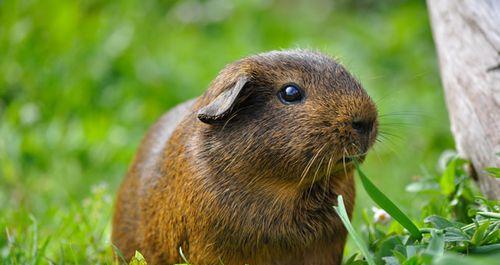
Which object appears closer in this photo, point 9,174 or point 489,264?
point 489,264

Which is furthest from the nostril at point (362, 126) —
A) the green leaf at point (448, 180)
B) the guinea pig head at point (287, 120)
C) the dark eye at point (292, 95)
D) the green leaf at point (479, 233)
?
the green leaf at point (448, 180)

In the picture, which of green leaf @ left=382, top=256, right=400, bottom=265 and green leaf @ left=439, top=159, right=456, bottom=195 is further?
green leaf @ left=439, top=159, right=456, bottom=195

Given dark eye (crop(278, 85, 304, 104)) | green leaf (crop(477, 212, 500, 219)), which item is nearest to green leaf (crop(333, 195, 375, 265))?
green leaf (crop(477, 212, 500, 219))

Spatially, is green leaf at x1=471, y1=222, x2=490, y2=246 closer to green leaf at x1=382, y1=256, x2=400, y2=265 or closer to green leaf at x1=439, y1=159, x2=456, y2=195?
green leaf at x1=382, y1=256, x2=400, y2=265

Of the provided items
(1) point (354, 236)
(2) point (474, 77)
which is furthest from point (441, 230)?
(2) point (474, 77)

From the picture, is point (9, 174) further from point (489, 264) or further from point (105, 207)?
point (489, 264)

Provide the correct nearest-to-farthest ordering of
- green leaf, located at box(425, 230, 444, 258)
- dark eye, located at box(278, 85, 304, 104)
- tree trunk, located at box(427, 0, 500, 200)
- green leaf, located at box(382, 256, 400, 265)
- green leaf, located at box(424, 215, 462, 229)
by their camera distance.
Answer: green leaf, located at box(425, 230, 444, 258) < green leaf, located at box(382, 256, 400, 265) < green leaf, located at box(424, 215, 462, 229) < dark eye, located at box(278, 85, 304, 104) < tree trunk, located at box(427, 0, 500, 200)

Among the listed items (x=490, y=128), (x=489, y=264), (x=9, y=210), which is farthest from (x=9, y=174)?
(x=489, y=264)
